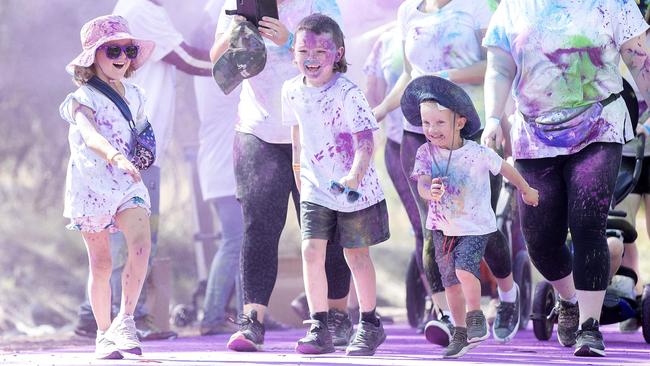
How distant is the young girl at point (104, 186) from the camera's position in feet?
23.8

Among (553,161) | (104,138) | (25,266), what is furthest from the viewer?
(25,266)

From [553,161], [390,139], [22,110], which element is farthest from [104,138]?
[22,110]

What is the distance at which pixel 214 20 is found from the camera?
34.8 ft

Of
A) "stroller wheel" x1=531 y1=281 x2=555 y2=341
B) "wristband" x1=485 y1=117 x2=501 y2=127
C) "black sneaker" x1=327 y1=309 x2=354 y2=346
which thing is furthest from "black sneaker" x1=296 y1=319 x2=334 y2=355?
"stroller wheel" x1=531 y1=281 x2=555 y2=341

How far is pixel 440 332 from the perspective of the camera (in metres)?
8.17

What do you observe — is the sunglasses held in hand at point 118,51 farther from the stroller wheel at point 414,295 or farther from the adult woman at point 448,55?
the stroller wheel at point 414,295

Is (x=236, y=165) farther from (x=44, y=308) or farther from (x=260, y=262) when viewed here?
(x=44, y=308)

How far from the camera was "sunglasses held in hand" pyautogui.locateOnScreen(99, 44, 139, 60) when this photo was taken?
7.46 m

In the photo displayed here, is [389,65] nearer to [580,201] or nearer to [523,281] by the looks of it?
[523,281]

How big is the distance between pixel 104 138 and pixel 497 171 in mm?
1850

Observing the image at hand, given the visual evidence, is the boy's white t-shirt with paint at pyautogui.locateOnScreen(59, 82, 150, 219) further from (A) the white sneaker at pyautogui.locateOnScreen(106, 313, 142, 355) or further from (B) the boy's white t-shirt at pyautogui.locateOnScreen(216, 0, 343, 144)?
(B) the boy's white t-shirt at pyautogui.locateOnScreen(216, 0, 343, 144)

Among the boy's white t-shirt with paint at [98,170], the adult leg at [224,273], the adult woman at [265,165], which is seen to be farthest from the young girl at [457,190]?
the adult leg at [224,273]

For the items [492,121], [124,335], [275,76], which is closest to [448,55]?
[492,121]

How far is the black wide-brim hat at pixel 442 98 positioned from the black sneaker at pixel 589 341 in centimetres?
109
